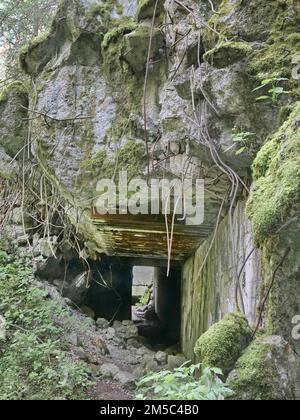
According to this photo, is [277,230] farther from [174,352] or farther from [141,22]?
[174,352]

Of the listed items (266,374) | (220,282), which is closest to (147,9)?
(220,282)

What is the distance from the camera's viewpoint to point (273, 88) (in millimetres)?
2492

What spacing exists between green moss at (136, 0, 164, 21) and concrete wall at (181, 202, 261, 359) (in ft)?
5.44

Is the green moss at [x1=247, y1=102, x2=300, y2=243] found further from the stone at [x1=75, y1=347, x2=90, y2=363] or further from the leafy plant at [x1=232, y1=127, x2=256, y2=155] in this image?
the stone at [x1=75, y1=347, x2=90, y2=363]

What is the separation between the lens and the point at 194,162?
3500 mm

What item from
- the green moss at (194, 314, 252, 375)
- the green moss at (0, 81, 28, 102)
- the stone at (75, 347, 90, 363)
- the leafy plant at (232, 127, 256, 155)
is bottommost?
the stone at (75, 347, 90, 363)

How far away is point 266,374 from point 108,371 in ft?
10.4

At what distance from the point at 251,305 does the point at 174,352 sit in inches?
174

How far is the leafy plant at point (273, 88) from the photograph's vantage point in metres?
2.44

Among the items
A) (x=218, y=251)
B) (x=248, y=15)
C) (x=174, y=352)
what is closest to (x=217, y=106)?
(x=248, y=15)


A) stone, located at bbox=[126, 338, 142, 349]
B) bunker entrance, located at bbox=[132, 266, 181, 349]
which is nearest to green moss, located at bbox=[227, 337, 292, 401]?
stone, located at bbox=[126, 338, 142, 349]

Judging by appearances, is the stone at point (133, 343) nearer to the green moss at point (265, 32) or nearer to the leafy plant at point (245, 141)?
the leafy plant at point (245, 141)

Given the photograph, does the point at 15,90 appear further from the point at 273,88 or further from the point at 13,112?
the point at 273,88

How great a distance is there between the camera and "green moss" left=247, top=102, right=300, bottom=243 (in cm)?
189
